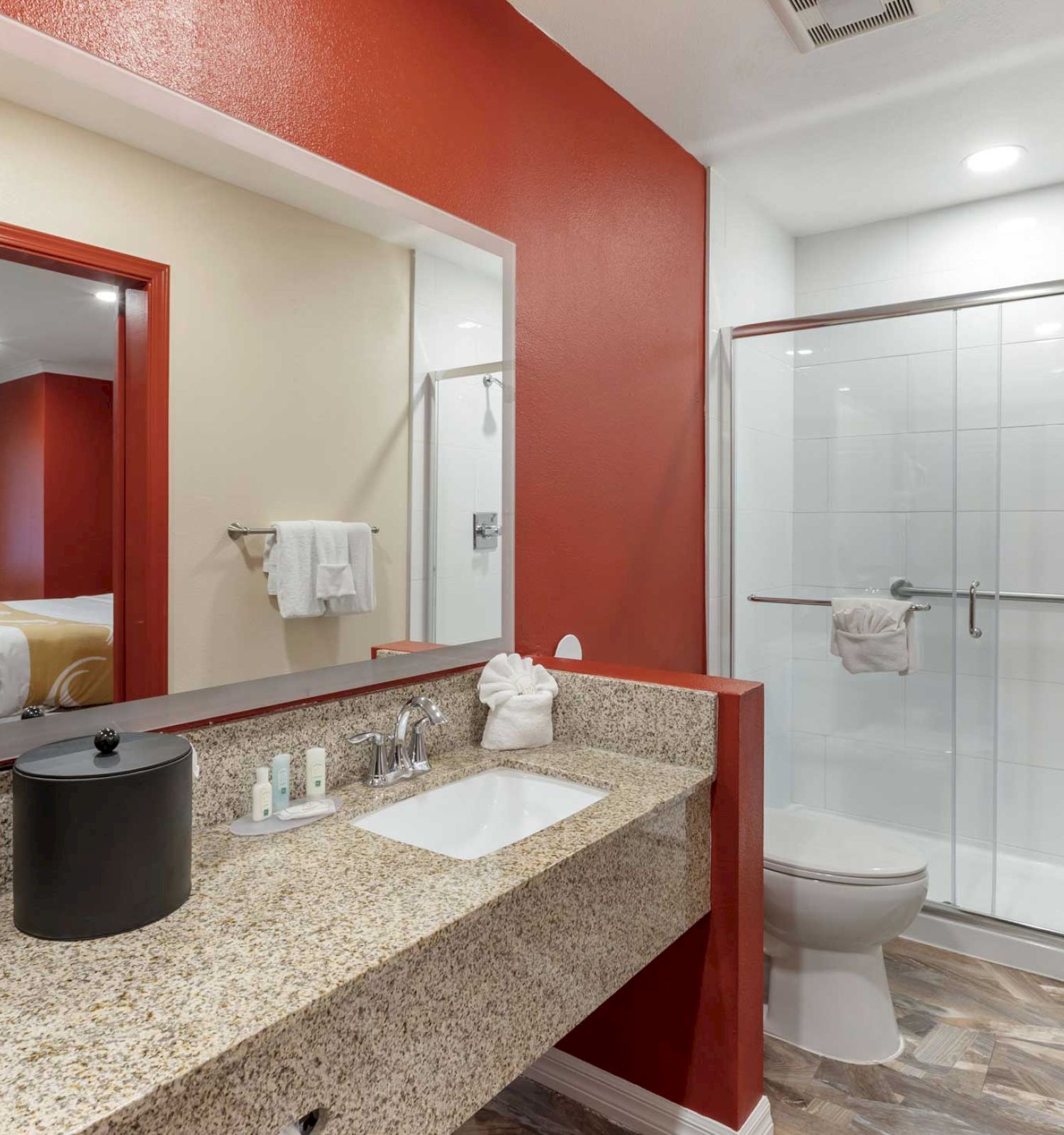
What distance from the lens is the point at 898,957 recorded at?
7.97ft

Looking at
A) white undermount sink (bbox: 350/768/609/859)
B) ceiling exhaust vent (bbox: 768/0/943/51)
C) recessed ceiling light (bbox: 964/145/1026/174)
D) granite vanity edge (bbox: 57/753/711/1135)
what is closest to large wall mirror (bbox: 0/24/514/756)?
white undermount sink (bbox: 350/768/609/859)

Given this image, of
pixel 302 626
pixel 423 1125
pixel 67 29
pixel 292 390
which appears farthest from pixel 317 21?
pixel 423 1125

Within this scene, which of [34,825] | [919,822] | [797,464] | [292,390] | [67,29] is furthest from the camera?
[797,464]

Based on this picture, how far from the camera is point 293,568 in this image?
4.58 ft

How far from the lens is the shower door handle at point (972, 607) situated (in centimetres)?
267

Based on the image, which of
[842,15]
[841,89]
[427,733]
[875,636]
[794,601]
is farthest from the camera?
[794,601]

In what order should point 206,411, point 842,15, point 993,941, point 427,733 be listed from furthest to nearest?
point 993,941 < point 842,15 < point 427,733 < point 206,411

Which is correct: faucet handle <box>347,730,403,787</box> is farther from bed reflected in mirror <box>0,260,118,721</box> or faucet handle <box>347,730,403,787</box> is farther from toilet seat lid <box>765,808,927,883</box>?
toilet seat lid <box>765,808,927,883</box>

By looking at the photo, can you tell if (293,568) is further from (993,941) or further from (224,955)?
(993,941)

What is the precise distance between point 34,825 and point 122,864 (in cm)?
10

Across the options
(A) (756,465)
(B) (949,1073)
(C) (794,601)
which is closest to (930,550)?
(C) (794,601)

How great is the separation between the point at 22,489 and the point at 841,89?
227 centimetres

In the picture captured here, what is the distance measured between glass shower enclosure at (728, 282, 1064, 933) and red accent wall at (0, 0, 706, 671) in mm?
387

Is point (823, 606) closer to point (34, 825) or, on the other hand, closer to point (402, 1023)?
point (402, 1023)
